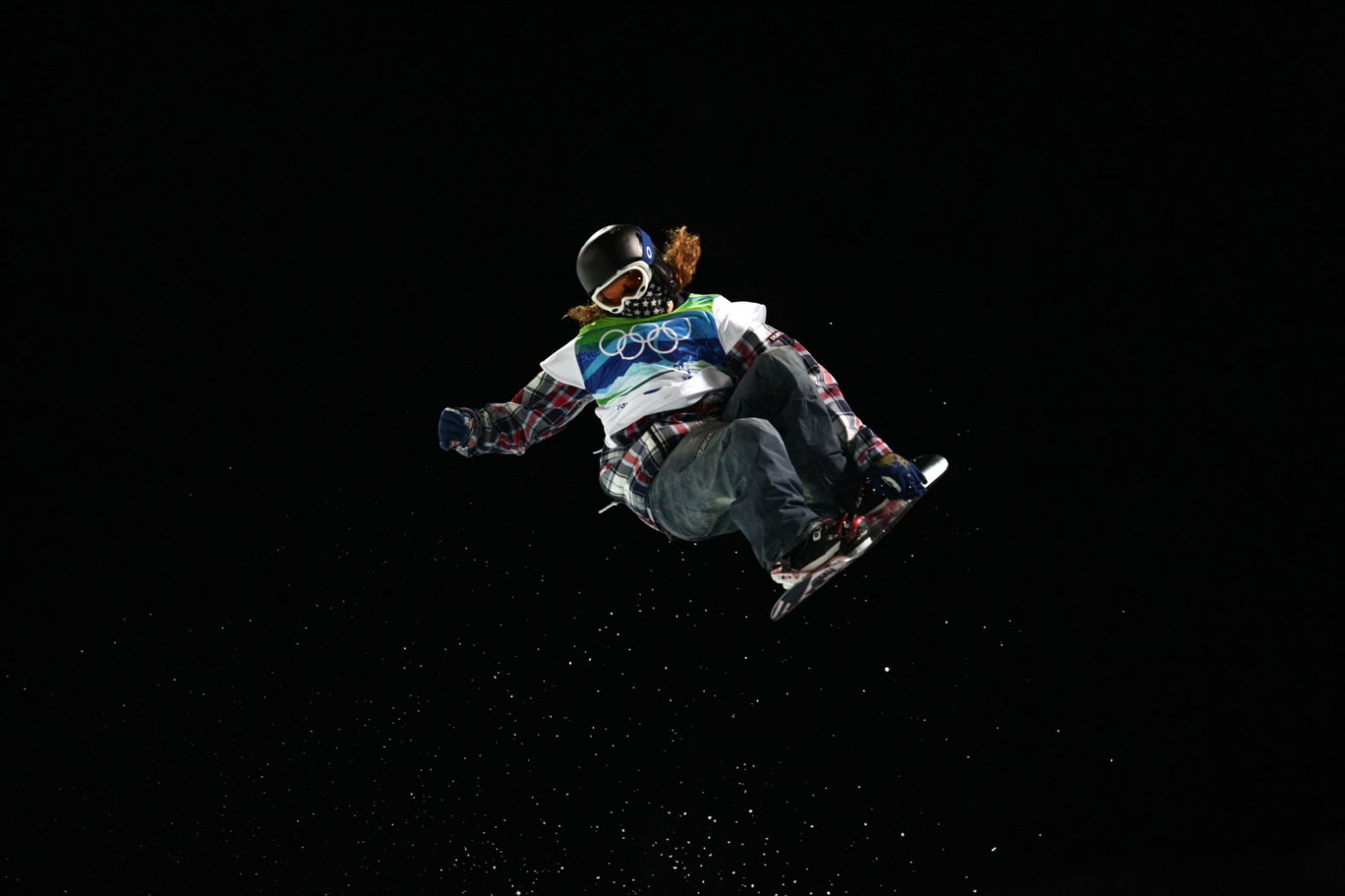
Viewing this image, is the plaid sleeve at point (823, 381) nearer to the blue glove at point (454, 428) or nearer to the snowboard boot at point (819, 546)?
the snowboard boot at point (819, 546)

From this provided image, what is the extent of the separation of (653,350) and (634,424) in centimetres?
20

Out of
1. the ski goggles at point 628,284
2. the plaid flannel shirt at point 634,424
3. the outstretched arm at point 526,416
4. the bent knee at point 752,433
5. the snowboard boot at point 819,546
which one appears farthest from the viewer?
the outstretched arm at point 526,416

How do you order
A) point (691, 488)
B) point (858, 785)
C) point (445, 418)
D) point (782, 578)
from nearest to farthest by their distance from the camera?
point (782, 578) < point (691, 488) < point (445, 418) < point (858, 785)

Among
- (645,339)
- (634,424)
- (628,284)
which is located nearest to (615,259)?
(628,284)

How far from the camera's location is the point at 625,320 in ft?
11.4

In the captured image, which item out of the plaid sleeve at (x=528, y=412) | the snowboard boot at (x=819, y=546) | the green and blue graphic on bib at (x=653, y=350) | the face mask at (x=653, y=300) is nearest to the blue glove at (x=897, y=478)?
the snowboard boot at (x=819, y=546)

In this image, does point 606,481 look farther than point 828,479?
Yes

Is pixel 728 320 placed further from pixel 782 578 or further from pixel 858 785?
pixel 858 785

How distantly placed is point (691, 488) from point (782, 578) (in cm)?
36

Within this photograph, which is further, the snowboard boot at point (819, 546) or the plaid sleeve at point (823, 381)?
the plaid sleeve at point (823, 381)

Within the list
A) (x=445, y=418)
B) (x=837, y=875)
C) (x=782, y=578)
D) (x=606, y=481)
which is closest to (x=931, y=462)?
(x=782, y=578)

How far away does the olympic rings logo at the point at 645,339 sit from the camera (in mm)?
3408

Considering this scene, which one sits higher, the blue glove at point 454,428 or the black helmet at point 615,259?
the black helmet at point 615,259

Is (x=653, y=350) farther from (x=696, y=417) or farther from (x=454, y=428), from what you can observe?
(x=454, y=428)
